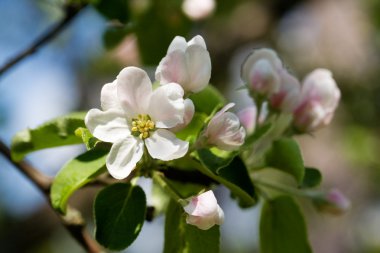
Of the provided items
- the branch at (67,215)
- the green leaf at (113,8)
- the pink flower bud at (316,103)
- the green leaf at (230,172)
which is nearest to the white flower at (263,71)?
the pink flower bud at (316,103)

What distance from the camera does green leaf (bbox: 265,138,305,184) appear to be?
1199 millimetres

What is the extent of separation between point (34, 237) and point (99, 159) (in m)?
1.76

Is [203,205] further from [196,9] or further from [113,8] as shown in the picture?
[196,9]

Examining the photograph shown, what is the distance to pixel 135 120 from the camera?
105 cm

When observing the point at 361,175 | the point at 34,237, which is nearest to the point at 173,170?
the point at 34,237

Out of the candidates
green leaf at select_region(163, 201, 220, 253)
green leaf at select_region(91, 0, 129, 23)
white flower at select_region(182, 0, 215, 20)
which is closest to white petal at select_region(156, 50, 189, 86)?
green leaf at select_region(163, 201, 220, 253)

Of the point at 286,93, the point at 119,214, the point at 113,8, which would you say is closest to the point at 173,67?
the point at 119,214

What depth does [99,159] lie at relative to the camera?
1.14m

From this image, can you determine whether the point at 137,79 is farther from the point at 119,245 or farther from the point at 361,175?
the point at 361,175

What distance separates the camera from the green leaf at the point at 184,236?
112cm

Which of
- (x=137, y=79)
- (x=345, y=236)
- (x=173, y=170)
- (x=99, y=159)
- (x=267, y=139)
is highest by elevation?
(x=137, y=79)

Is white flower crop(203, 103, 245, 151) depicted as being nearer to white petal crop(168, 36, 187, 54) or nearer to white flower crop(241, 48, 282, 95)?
white petal crop(168, 36, 187, 54)

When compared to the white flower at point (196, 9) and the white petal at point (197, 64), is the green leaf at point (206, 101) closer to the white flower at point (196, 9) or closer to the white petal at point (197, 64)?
the white petal at point (197, 64)

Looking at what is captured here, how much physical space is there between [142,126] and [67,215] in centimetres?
39
